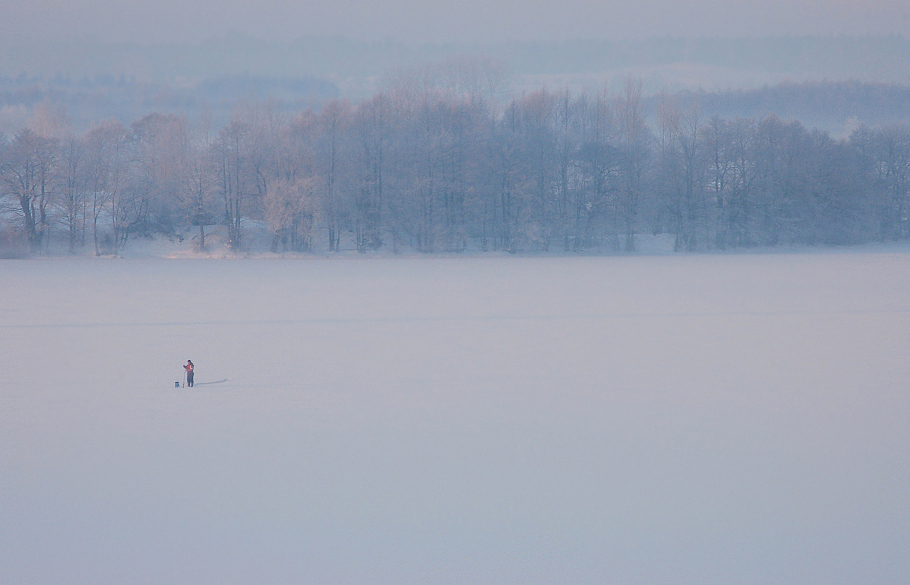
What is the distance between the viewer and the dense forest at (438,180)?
47.4m

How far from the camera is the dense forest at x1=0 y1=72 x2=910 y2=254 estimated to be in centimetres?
4744

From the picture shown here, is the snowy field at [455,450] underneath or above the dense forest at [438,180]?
underneath

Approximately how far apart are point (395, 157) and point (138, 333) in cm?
3657

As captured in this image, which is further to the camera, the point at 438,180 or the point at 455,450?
the point at 438,180

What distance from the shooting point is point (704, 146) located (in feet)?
181

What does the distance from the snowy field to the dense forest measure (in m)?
30.7

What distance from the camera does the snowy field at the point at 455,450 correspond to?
6230 mm

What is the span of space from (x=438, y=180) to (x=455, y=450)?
43.1 m

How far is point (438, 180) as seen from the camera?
50781 mm

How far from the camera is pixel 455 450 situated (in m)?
8.70

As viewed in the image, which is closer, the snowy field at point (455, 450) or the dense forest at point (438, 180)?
the snowy field at point (455, 450)

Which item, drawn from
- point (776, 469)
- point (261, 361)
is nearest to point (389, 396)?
point (261, 361)

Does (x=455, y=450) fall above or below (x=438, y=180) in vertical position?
below

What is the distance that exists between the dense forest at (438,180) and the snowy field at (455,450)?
30.7 metres
